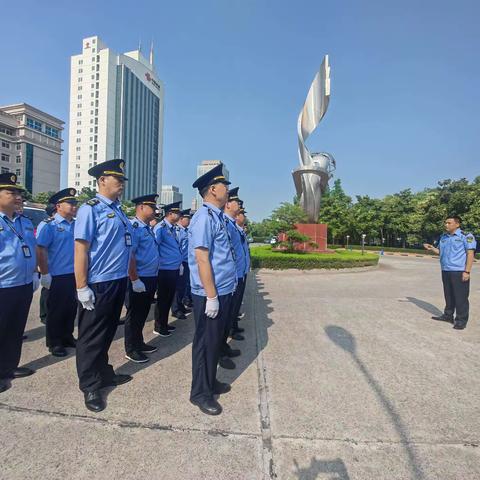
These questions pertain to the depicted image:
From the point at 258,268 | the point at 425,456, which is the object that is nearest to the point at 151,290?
A: the point at 425,456

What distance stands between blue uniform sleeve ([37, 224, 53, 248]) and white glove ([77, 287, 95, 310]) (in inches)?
62.0

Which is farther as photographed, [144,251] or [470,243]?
[470,243]

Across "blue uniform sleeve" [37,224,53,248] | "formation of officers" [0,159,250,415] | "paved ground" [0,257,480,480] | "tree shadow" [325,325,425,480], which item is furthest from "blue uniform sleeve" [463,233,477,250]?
"blue uniform sleeve" [37,224,53,248]

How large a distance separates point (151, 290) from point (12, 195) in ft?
5.20

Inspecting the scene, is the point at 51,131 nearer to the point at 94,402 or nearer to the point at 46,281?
the point at 46,281

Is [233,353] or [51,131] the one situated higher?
[51,131]

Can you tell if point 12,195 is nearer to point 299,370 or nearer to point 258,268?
point 299,370

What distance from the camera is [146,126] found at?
245 ft

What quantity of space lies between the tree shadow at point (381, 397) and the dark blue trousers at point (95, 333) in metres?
2.11

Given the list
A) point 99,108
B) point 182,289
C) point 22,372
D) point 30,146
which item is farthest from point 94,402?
point 99,108

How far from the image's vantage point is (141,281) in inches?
127

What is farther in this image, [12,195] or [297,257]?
[297,257]

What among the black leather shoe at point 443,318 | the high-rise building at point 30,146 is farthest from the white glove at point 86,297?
the high-rise building at point 30,146

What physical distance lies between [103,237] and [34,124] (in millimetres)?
69070
